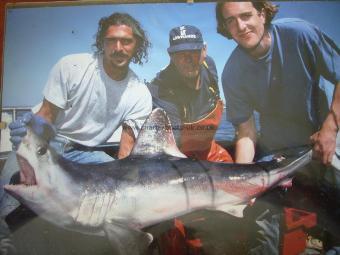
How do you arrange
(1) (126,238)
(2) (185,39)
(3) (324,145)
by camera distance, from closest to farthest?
(1) (126,238) < (3) (324,145) < (2) (185,39)

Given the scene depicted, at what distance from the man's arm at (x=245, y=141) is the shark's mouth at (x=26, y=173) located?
1278mm

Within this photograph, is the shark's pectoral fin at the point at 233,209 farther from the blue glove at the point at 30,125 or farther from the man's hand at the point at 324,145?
the blue glove at the point at 30,125

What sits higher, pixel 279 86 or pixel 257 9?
pixel 257 9

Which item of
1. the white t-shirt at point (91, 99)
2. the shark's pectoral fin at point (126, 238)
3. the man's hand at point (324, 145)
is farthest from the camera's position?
the white t-shirt at point (91, 99)

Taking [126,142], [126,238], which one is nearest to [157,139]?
[126,142]

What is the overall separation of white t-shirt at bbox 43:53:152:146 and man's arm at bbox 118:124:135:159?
1.3 inches

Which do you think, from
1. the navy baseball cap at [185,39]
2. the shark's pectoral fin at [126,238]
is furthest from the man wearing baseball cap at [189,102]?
the shark's pectoral fin at [126,238]

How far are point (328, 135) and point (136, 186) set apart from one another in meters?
1.26

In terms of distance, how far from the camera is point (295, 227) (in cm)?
240

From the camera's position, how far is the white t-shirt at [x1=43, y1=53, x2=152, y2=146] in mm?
2537

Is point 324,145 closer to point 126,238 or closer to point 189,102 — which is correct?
point 189,102

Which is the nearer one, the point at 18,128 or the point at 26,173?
the point at 26,173

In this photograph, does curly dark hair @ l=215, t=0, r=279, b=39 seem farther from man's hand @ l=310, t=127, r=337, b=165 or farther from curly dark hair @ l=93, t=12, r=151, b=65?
man's hand @ l=310, t=127, r=337, b=165

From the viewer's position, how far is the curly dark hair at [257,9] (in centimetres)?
250
